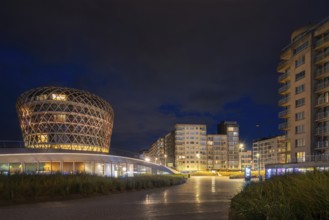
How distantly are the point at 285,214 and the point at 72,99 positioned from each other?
121m

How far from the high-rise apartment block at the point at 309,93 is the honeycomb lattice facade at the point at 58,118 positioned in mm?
67739

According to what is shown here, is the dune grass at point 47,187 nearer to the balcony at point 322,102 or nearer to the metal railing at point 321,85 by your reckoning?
the balcony at point 322,102

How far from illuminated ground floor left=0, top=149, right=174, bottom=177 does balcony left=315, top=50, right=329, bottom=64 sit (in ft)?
121

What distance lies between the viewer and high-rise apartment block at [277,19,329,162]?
5644cm

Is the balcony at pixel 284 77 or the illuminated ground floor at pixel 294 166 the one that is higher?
the balcony at pixel 284 77

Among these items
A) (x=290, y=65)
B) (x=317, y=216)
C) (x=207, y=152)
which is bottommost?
(x=207, y=152)

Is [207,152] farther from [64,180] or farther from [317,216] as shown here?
[317,216]

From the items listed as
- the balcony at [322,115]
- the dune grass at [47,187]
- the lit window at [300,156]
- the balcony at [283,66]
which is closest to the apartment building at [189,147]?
the balcony at [283,66]

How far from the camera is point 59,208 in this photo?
16.8 metres

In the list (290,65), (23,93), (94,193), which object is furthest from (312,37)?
(23,93)

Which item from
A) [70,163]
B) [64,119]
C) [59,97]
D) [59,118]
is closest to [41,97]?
[59,97]

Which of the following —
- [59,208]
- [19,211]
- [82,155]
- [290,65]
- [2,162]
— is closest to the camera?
[19,211]

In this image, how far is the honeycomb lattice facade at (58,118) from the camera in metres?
118

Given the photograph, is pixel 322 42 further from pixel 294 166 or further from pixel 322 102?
pixel 294 166
